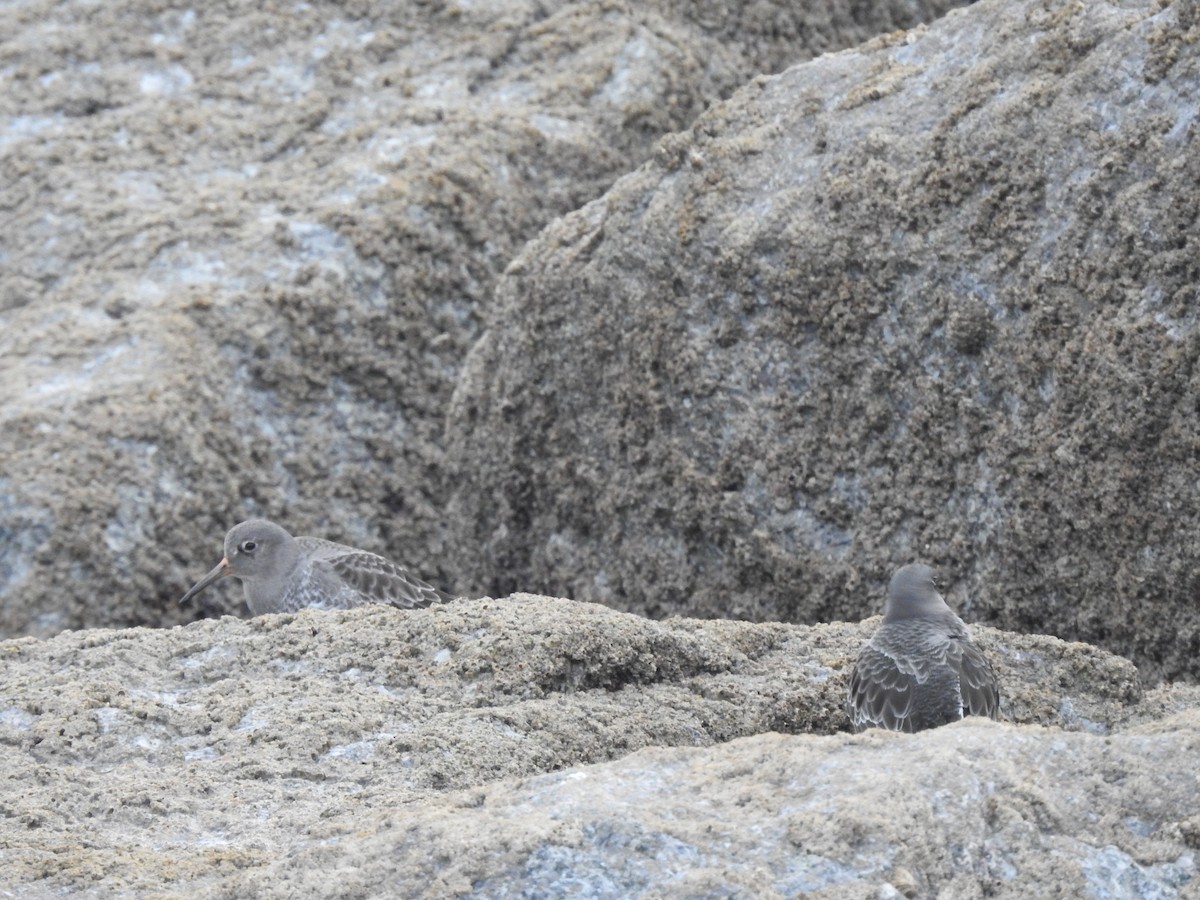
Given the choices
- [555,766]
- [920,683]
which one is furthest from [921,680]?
[555,766]

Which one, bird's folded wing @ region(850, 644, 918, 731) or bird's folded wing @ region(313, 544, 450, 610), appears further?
bird's folded wing @ region(313, 544, 450, 610)

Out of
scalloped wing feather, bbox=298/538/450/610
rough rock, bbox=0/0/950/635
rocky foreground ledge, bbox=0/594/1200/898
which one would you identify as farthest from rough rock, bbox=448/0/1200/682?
rough rock, bbox=0/0/950/635

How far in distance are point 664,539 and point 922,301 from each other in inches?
54.1

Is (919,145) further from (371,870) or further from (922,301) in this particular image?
(371,870)

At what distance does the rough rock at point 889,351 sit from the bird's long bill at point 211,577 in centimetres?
122

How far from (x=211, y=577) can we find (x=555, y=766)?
138 inches

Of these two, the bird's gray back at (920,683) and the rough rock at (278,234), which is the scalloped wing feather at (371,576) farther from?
the bird's gray back at (920,683)

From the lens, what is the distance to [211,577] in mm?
7629

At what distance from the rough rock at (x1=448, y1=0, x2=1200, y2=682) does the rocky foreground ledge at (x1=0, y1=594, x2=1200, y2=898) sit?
1.45 ft

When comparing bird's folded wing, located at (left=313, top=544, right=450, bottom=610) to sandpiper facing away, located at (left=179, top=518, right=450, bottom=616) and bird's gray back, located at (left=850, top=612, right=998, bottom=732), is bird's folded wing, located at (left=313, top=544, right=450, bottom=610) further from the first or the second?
bird's gray back, located at (left=850, top=612, right=998, bottom=732)

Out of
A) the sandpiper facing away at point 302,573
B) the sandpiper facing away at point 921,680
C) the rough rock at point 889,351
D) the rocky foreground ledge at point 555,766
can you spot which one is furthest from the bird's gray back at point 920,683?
the sandpiper facing away at point 302,573

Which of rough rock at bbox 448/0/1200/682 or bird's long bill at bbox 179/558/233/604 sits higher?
rough rock at bbox 448/0/1200/682

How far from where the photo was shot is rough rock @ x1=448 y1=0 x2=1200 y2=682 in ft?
17.8

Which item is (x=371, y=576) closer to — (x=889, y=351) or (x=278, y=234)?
(x=278, y=234)
